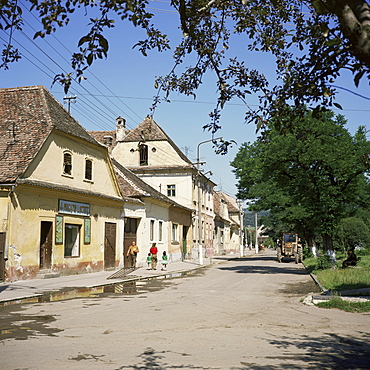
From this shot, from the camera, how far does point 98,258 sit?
962 inches

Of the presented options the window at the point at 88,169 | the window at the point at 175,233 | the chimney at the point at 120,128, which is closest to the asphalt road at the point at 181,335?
the window at the point at 88,169

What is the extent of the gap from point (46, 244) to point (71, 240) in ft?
7.80

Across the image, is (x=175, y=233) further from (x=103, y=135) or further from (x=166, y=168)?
(x=103, y=135)

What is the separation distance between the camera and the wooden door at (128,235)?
28078mm

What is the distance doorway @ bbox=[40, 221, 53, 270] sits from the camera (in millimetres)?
19719

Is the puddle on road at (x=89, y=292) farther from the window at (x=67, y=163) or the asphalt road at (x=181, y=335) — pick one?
the window at (x=67, y=163)

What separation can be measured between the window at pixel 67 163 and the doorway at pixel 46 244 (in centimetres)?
294

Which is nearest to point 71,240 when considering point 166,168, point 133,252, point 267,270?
point 133,252

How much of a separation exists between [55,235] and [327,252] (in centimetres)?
1539

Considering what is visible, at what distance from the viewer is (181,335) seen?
26.0 ft

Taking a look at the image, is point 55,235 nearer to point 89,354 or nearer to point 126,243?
point 126,243

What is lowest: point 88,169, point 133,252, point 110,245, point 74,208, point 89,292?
point 89,292

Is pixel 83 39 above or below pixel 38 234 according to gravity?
above

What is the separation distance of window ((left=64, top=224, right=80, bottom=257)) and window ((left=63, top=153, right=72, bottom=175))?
2.67 m
